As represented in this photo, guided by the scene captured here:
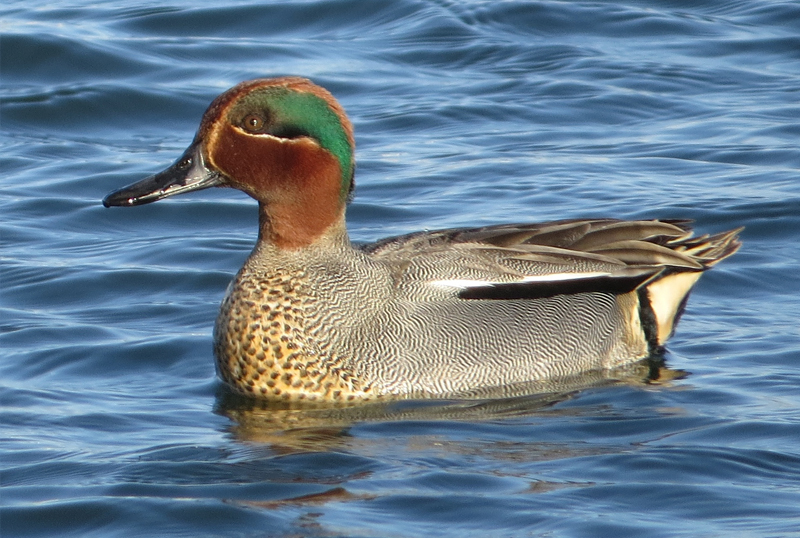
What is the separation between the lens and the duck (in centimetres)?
684

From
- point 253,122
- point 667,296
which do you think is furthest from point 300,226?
point 667,296

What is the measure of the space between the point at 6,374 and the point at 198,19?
7947 millimetres

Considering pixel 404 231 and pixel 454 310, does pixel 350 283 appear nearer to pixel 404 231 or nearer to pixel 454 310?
pixel 454 310

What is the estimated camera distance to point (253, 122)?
6840 millimetres

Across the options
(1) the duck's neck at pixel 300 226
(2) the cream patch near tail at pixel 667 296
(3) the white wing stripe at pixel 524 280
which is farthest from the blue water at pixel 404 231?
(1) the duck's neck at pixel 300 226

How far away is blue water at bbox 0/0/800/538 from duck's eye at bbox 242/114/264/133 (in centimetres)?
127

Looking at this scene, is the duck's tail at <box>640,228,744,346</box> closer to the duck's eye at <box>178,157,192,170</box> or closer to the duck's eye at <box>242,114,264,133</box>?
the duck's eye at <box>242,114,264,133</box>

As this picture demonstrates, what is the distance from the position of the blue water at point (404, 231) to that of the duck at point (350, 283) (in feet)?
0.75

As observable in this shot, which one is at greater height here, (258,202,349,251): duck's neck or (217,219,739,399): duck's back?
(258,202,349,251): duck's neck

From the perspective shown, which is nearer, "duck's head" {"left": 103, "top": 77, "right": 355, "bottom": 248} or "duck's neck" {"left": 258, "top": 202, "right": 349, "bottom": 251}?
"duck's head" {"left": 103, "top": 77, "right": 355, "bottom": 248}

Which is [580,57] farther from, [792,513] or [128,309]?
[792,513]

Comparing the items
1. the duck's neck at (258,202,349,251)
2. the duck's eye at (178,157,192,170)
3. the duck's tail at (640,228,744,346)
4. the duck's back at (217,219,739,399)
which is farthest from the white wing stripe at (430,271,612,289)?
the duck's eye at (178,157,192,170)

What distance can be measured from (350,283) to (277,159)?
66 cm

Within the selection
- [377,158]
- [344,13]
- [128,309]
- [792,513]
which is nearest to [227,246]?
[128,309]
